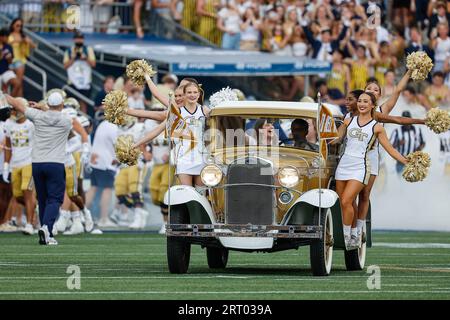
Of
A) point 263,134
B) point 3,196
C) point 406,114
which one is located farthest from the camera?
point 406,114

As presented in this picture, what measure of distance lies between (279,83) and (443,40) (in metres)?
3.68

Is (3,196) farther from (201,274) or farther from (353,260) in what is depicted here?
(201,274)

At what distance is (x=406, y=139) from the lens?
28.5 m

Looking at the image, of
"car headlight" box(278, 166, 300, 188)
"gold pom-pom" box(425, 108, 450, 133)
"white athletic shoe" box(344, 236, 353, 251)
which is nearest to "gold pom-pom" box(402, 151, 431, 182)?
"gold pom-pom" box(425, 108, 450, 133)

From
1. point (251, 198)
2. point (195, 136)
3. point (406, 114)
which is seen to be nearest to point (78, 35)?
point (406, 114)

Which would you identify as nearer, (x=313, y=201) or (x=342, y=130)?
(x=313, y=201)

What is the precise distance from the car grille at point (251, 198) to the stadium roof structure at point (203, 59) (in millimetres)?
14275

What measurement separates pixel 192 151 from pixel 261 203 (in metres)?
1.53

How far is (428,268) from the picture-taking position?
1739 cm

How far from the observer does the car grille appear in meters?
15.9

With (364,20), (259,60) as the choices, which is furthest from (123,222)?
(364,20)

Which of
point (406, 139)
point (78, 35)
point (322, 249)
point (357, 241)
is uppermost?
point (78, 35)

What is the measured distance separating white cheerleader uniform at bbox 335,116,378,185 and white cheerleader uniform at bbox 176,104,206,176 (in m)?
1.60
